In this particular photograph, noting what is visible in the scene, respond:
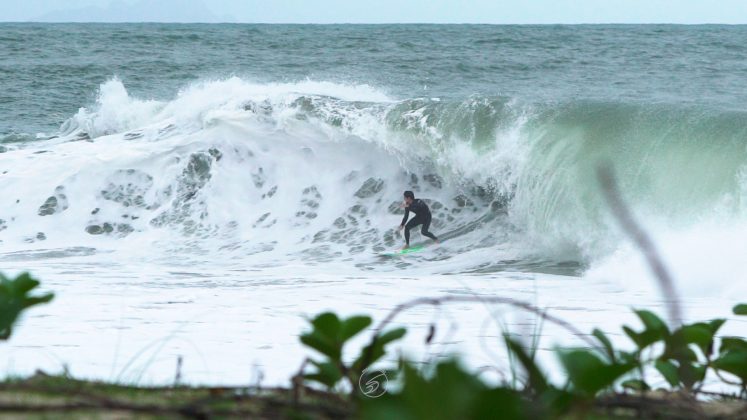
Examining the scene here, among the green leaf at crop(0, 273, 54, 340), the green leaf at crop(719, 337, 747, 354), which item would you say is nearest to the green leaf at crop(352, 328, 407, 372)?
the green leaf at crop(0, 273, 54, 340)

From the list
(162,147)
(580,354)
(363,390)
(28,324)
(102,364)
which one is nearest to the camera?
(580,354)

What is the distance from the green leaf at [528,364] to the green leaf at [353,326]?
25 centimetres

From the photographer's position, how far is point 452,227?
12.7 m

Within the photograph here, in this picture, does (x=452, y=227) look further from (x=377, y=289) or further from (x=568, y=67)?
(x=568, y=67)

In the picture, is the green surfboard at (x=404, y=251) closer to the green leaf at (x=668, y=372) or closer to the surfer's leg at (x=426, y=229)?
the surfer's leg at (x=426, y=229)

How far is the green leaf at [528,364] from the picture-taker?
3.89 feet

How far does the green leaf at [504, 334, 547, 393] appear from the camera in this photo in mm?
1187

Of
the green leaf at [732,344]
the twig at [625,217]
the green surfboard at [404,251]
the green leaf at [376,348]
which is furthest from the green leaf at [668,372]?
the green surfboard at [404,251]

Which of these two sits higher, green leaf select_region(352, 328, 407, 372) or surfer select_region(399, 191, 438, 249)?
surfer select_region(399, 191, 438, 249)

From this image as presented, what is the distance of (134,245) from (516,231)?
4.64 meters

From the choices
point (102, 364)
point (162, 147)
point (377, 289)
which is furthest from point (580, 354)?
point (162, 147)

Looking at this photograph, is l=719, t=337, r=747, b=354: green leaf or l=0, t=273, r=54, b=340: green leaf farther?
l=719, t=337, r=747, b=354: green leaf

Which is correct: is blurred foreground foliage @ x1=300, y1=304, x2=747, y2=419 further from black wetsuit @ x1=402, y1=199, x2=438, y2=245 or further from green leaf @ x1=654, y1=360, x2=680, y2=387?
black wetsuit @ x1=402, y1=199, x2=438, y2=245

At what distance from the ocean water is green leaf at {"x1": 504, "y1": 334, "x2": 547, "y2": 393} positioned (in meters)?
2.74
